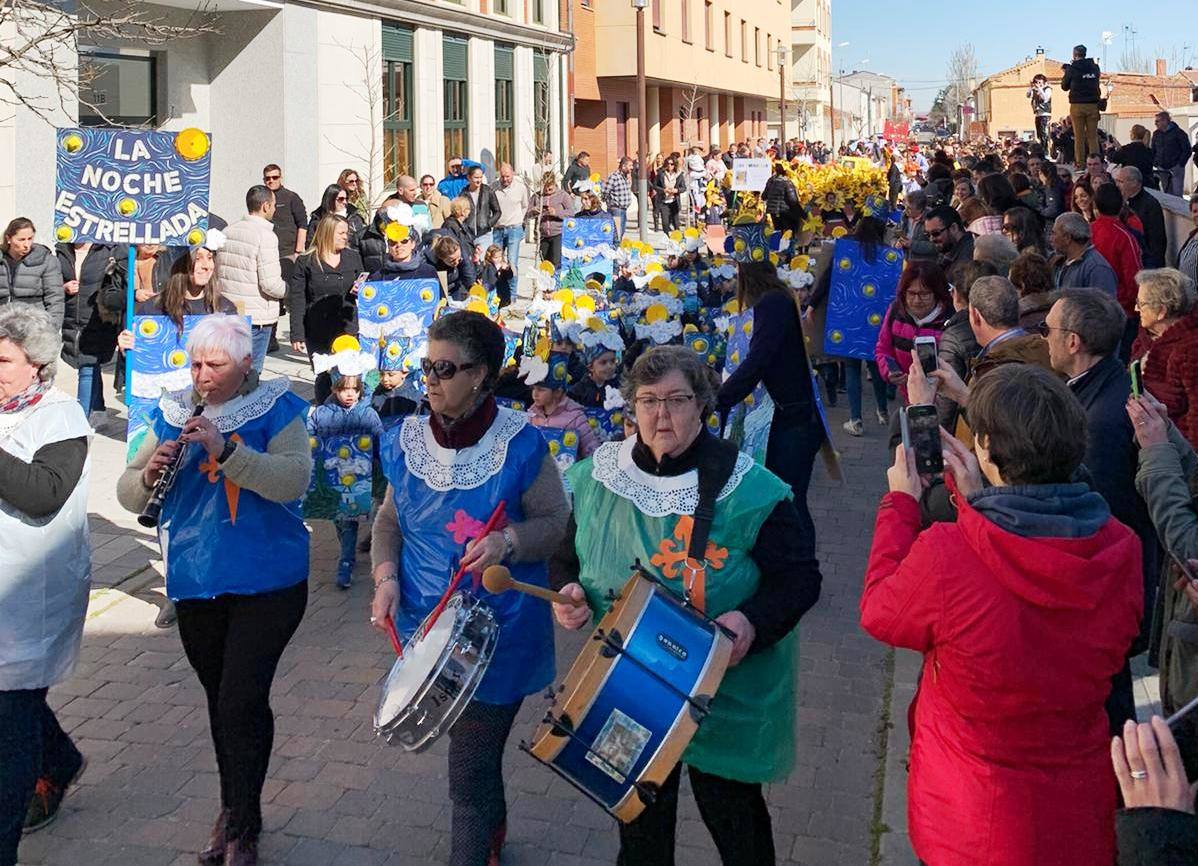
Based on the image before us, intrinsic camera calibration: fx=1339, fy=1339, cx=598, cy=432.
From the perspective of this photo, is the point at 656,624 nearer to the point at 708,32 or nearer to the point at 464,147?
the point at 464,147

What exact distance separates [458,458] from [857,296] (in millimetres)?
6977

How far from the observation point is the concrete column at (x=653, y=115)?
44.2 meters

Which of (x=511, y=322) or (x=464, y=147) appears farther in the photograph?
(x=464, y=147)

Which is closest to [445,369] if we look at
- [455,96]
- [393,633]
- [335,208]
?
[393,633]

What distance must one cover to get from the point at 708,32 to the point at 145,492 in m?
45.8

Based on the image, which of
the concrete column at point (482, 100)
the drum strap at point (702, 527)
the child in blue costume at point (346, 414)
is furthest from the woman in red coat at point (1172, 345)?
the concrete column at point (482, 100)

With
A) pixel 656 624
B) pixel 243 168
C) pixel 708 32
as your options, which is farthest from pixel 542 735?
pixel 708 32

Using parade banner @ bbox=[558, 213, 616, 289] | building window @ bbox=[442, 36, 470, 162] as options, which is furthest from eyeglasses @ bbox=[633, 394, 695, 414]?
building window @ bbox=[442, 36, 470, 162]

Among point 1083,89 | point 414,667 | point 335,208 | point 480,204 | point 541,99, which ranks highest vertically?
point 541,99

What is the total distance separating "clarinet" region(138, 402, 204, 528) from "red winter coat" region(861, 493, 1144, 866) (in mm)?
2293

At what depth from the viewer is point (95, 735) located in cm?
566

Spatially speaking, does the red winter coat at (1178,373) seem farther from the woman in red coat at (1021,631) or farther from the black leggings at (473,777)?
the black leggings at (473,777)

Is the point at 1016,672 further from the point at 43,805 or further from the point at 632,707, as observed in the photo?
the point at 43,805

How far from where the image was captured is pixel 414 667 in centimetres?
374
